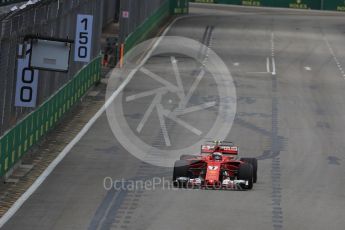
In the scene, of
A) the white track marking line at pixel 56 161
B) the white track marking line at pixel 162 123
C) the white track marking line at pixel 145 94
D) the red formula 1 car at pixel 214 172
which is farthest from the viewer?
the white track marking line at pixel 145 94

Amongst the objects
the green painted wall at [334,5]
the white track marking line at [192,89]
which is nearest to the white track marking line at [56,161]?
the white track marking line at [192,89]

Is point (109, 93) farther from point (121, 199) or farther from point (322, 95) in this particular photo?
point (121, 199)

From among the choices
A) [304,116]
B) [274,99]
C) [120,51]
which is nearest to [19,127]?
[304,116]

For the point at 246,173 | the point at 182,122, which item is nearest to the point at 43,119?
the point at 182,122

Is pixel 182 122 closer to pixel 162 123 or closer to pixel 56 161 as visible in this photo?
pixel 162 123

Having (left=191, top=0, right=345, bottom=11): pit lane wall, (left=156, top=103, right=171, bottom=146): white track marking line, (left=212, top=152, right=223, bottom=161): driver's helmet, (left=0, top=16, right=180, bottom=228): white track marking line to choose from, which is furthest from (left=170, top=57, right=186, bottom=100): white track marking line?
(left=191, top=0, right=345, bottom=11): pit lane wall

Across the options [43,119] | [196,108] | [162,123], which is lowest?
[162,123]

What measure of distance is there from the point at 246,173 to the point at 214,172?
84 centimetres

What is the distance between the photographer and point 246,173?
27703mm

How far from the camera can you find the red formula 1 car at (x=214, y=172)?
27766mm

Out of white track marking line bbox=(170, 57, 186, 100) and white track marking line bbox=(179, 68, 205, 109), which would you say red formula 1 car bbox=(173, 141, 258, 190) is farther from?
white track marking line bbox=(170, 57, 186, 100)

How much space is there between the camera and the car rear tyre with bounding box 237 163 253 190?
90.1 ft

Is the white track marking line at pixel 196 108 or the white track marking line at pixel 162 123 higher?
the white track marking line at pixel 196 108

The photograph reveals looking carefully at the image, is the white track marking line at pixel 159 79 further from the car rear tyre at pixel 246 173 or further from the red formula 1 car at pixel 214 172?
the car rear tyre at pixel 246 173
